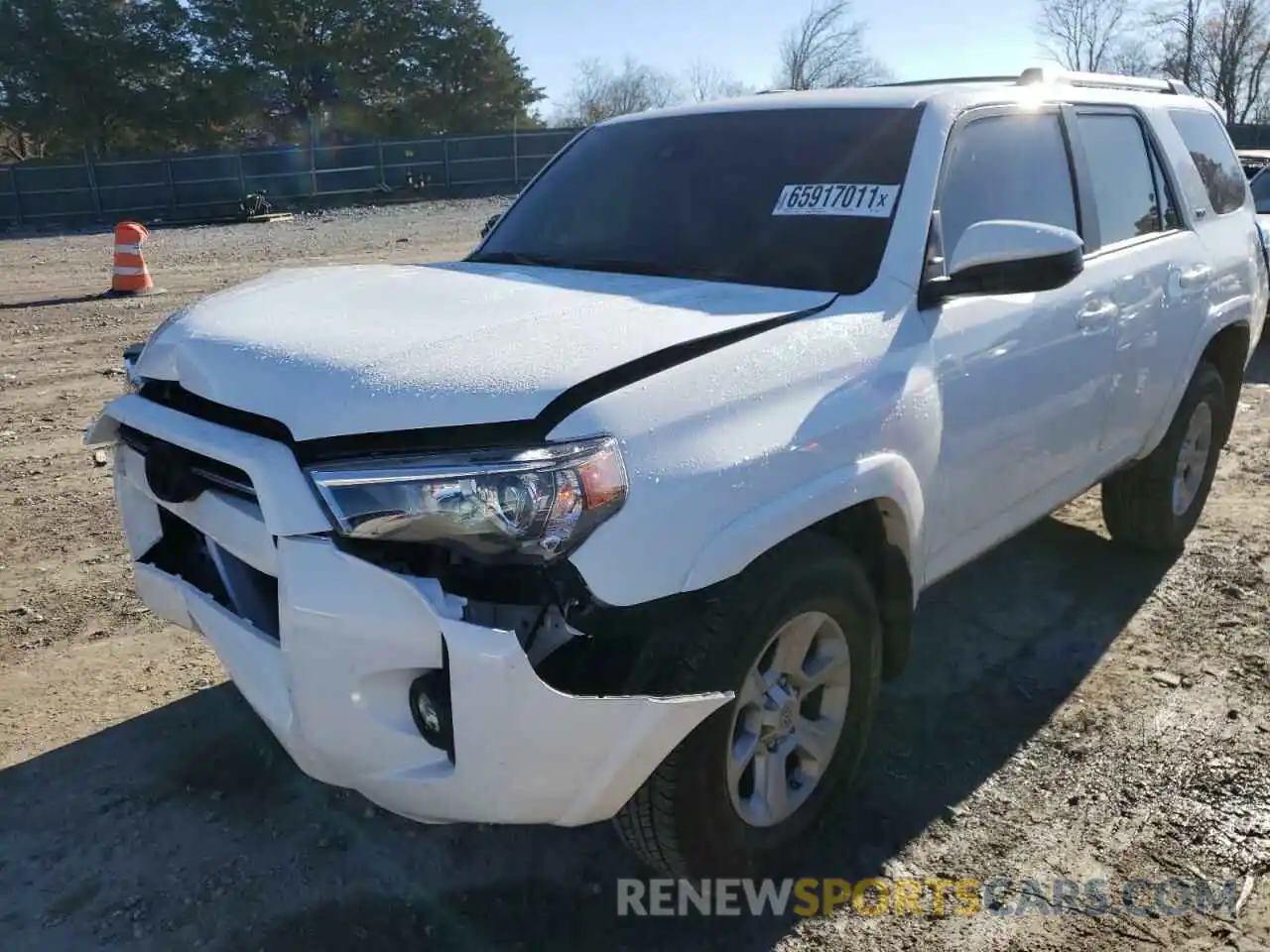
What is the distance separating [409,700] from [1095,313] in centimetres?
267

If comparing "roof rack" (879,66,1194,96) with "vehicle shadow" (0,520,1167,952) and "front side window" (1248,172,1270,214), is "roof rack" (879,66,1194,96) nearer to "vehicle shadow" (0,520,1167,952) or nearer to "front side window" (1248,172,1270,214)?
"vehicle shadow" (0,520,1167,952)

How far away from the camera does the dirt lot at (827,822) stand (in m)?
2.61

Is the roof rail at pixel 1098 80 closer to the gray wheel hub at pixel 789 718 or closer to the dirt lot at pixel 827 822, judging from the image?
the dirt lot at pixel 827 822

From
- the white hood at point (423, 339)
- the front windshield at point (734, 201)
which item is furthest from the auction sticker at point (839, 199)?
the white hood at point (423, 339)

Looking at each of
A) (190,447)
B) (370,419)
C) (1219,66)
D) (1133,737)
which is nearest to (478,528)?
(370,419)

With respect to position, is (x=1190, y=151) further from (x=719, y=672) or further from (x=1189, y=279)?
(x=719, y=672)

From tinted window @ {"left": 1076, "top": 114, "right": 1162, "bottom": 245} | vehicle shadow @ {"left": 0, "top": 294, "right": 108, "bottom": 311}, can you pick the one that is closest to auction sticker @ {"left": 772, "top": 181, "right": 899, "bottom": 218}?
tinted window @ {"left": 1076, "top": 114, "right": 1162, "bottom": 245}

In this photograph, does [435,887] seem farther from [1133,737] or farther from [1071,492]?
[1071,492]

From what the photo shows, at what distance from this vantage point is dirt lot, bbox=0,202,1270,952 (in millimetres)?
2605

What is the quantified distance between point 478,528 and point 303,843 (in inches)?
52.9

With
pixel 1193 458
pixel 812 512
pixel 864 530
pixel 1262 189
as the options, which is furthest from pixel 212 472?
pixel 1262 189

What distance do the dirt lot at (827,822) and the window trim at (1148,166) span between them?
144 centimetres

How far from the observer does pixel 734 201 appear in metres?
3.41

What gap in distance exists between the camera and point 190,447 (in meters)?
2.41
